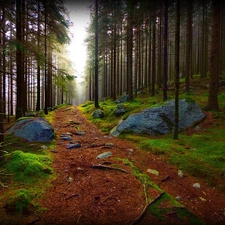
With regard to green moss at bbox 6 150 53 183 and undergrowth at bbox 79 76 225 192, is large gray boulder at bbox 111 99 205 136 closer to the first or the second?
undergrowth at bbox 79 76 225 192

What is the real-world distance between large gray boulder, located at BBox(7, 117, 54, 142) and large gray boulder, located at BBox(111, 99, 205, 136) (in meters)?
3.80

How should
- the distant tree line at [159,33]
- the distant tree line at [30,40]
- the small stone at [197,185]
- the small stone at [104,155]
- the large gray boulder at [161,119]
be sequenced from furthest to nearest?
the distant tree line at [159,33] < the large gray boulder at [161,119] < the distant tree line at [30,40] < the small stone at [104,155] < the small stone at [197,185]

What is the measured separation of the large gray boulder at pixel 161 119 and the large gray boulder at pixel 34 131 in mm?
3798

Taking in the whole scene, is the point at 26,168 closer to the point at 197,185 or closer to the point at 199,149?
the point at 197,185

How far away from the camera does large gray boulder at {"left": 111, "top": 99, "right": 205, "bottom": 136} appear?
9039mm

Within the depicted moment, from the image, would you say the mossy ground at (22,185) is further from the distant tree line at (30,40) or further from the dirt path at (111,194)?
the distant tree line at (30,40)

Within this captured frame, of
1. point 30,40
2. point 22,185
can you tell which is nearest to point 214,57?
point 22,185

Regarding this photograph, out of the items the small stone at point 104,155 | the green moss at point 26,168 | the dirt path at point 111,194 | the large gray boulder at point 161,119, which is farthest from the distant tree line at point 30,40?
the large gray boulder at point 161,119

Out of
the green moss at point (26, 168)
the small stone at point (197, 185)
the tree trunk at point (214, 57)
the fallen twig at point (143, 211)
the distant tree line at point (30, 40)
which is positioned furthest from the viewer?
the tree trunk at point (214, 57)

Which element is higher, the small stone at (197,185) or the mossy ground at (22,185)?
the mossy ground at (22,185)

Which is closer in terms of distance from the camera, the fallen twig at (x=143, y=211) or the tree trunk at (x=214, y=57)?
the fallen twig at (x=143, y=211)

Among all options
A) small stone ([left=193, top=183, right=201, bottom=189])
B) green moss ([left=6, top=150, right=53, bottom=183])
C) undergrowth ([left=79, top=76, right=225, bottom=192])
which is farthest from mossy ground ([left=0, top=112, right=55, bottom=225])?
undergrowth ([left=79, top=76, right=225, bottom=192])

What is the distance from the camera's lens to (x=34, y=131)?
766 centimetres

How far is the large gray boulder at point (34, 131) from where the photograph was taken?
7.49 m
